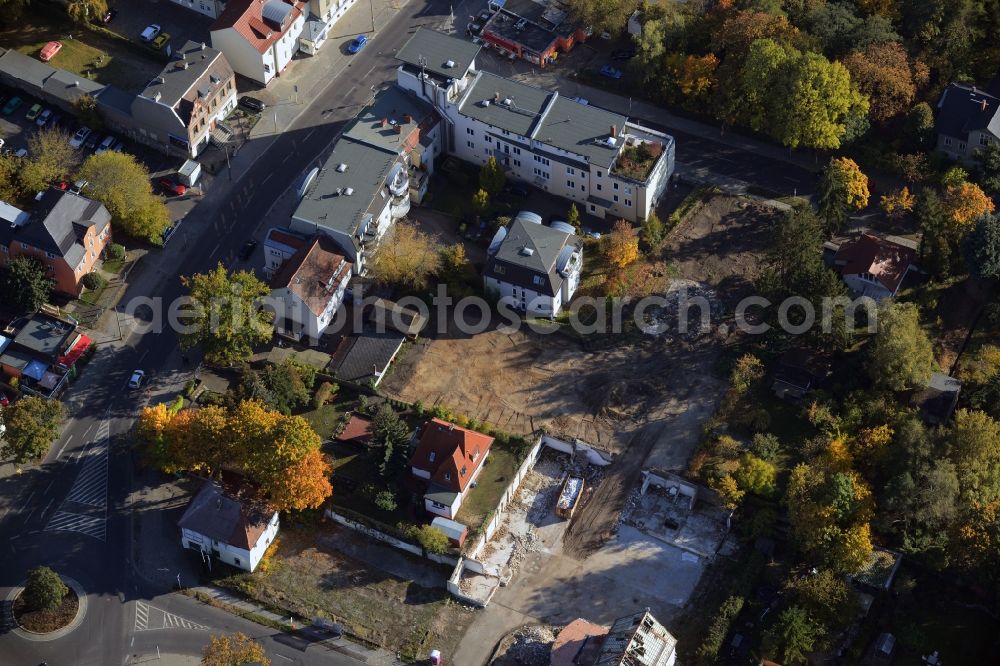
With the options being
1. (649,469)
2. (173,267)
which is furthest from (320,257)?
(649,469)

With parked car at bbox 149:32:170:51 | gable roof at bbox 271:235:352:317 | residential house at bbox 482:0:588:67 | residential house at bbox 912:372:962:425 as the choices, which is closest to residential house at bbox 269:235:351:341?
gable roof at bbox 271:235:352:317

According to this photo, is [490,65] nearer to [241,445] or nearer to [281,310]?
[281,310]

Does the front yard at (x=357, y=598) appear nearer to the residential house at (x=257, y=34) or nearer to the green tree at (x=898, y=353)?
the green tree at (x=898, y=353)

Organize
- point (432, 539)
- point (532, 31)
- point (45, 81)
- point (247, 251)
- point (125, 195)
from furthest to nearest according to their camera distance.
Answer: point (532, 31) < point (45, 81) < point (247, 251) < point (125, 195) < point (432, 539)

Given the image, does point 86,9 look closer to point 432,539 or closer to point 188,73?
point 188,73

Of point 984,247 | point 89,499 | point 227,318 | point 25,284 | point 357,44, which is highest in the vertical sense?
point 984,247

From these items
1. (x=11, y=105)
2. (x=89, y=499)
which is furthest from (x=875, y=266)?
(x=11, y=105)

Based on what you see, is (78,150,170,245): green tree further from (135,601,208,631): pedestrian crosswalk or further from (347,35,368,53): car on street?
(135,601,208,631): pedestrian crosswalk

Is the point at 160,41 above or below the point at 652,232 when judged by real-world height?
above
